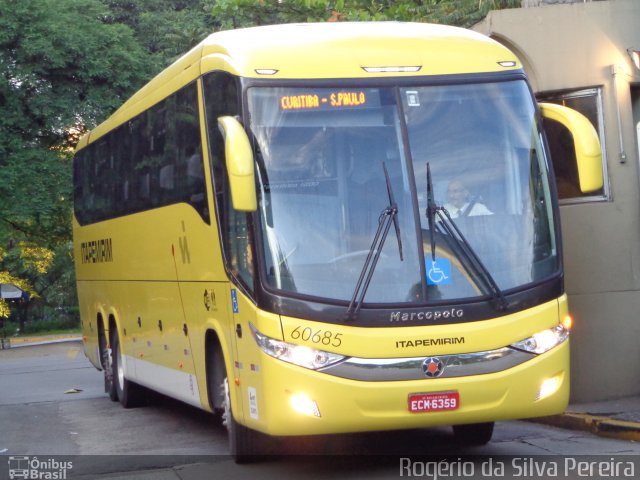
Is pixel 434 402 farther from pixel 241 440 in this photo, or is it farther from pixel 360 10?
pixel 360 10

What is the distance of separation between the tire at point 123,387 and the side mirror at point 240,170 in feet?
24.2

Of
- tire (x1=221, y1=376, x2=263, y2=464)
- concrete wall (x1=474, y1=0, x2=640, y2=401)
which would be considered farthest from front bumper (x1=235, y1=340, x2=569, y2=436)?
concrete wall (x1=474, y1=0, x2=640, y2=401)

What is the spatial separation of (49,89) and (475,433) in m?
22.5

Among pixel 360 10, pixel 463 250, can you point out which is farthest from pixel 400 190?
pixel 360 10

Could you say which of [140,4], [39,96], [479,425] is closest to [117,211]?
[479,425]

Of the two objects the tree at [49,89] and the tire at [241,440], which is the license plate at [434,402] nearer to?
the tire at [241,440]

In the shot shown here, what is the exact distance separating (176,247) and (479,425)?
11.4ft

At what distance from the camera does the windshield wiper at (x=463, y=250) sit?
8695mm

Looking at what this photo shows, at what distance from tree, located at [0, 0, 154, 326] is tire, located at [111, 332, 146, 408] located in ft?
46.7

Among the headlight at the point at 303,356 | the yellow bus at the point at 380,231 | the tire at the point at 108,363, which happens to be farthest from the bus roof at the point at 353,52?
the tire at the point at 108,363

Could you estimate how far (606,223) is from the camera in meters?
12.0

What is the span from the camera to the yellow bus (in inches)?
333

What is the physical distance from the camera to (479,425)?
33.7 feet

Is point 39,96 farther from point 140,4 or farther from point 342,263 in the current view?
point 342,263
